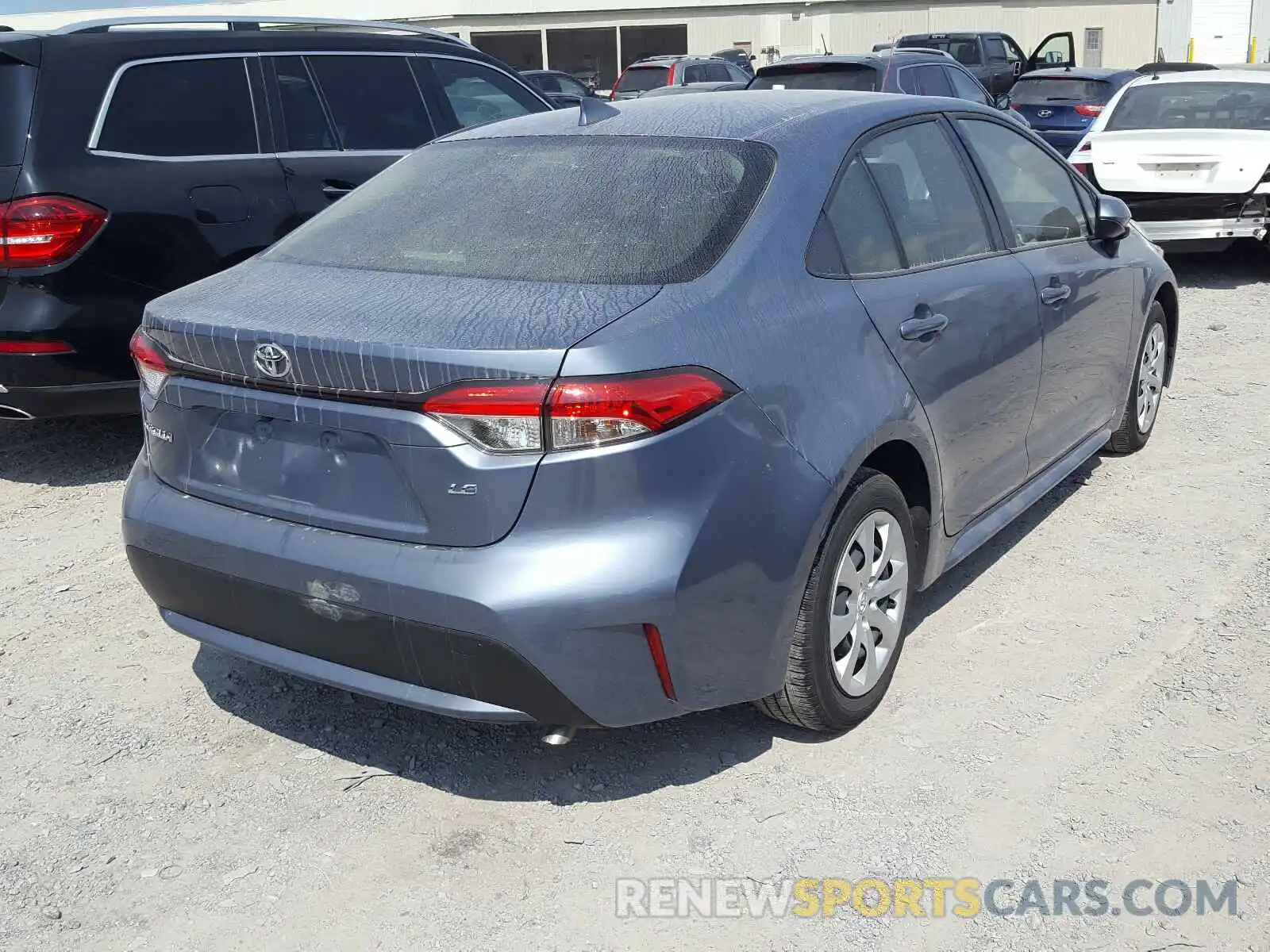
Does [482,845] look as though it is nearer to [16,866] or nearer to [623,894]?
[623,894]

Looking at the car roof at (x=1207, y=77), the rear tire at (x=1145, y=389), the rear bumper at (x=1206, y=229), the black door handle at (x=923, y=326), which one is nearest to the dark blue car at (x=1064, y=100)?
the car roof at (x=1207, y=77)

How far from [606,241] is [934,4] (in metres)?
38.1

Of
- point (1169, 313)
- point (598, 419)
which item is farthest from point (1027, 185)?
point (598, 419)

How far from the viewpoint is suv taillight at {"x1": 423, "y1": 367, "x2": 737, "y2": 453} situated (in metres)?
2.69

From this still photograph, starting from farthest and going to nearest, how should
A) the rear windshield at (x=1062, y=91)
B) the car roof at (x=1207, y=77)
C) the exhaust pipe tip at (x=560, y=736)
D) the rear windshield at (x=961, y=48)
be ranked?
the rear windshield at (x=961, y=48) → the rear windshield at (x=1062, y=91) → the car roof at (x=1207, y=77) → the exhaust pipe tip at (x=560, y=736)

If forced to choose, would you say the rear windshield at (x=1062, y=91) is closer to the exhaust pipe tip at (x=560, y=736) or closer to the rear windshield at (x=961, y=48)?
the rear windshield at (x=961, y=48)

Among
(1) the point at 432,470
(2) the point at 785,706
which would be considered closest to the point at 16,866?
(1) the point at 432,470

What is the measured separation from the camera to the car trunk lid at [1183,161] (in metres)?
9.30

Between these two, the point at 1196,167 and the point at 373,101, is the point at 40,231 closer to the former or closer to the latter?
the point at 373,101

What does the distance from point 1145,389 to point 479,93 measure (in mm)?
3747

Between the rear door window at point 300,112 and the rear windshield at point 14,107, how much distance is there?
1.12m

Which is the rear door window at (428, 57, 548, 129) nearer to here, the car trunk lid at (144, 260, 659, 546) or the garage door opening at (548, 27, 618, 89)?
the car trunk lid at (144, 260, 659, 546)

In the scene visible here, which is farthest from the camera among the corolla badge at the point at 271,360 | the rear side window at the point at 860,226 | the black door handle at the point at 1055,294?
the black door handle at the point at 1055,294

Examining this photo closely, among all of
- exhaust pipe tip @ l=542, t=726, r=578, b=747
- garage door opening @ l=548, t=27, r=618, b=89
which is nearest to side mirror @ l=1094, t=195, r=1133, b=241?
exhaust pipe tip @ l=542, t=726, r=578, b=747
